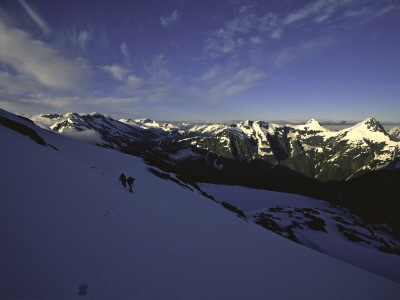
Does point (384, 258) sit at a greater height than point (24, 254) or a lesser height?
lesser

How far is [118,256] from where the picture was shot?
20.1ft

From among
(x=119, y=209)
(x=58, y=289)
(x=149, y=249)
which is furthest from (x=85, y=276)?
(x=119, y=209)

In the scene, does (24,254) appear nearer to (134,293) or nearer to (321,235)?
(134,293)

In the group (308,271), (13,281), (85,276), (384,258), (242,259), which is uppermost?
(13,281)

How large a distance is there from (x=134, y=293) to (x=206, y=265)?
3732mm

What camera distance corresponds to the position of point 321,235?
49.6m

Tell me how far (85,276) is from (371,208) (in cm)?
25159

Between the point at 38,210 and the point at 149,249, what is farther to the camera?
the point at 149,249

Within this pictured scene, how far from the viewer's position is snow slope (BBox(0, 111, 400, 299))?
443 cm

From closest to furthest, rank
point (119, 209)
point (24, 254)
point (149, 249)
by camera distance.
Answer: point (24, 254)
point (149, 249)
point (119, 209)

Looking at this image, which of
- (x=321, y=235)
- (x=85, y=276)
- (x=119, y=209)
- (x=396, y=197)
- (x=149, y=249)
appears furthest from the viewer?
(x=396, y=197)

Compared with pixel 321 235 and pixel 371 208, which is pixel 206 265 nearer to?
pixel 321 235

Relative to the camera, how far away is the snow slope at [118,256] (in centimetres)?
443

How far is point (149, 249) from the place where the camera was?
7.32m
